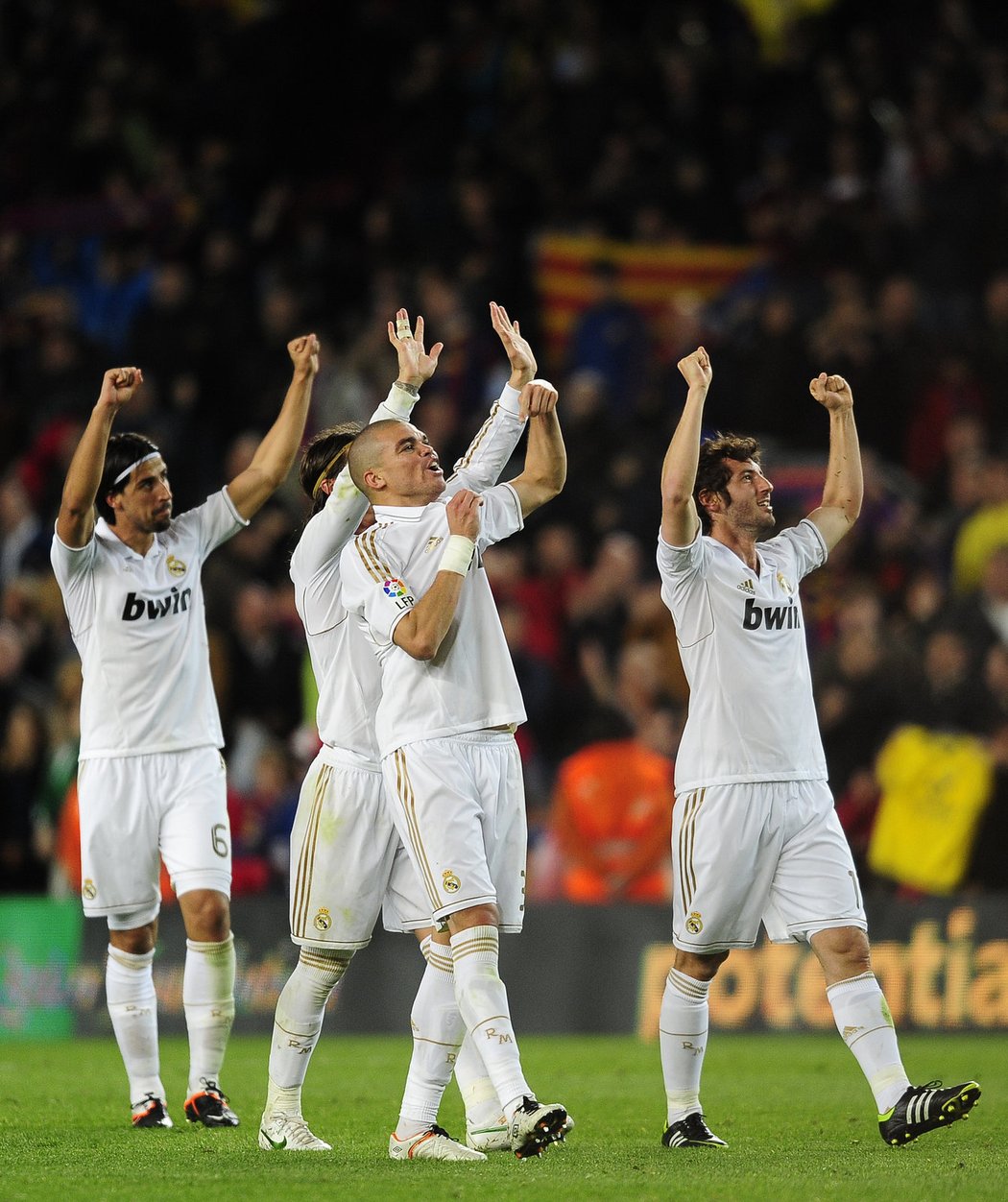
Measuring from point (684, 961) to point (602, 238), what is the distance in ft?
38.2

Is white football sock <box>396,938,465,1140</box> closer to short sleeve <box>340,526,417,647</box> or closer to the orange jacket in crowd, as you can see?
short sleeve <box>340,526,417,647</box>

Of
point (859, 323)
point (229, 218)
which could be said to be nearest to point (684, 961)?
point (859, 323)

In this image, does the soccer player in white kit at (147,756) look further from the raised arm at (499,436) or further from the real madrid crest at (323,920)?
the raised arm at (499,436)

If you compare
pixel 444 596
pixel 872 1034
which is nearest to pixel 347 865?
pixel 444 596

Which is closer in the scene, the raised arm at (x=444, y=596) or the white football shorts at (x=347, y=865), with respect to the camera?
the raised arm at (x=444, y=596)

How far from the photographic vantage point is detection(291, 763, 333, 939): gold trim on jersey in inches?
290

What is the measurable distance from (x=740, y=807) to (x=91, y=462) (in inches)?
118

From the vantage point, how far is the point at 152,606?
8.65 meters

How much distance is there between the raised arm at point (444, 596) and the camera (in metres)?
6.73

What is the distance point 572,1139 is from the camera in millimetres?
7734

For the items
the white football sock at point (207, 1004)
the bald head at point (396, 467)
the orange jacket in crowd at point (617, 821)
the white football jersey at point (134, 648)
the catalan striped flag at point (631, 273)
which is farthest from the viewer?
the catalan striped flag at point (631, 273)

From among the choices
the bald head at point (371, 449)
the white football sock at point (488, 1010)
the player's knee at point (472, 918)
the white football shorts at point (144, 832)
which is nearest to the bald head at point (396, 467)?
the bald head at point (371, 449)

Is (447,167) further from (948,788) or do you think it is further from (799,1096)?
(799,1096)

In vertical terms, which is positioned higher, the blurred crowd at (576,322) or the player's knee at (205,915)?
the blurred crowd at (576,322)
